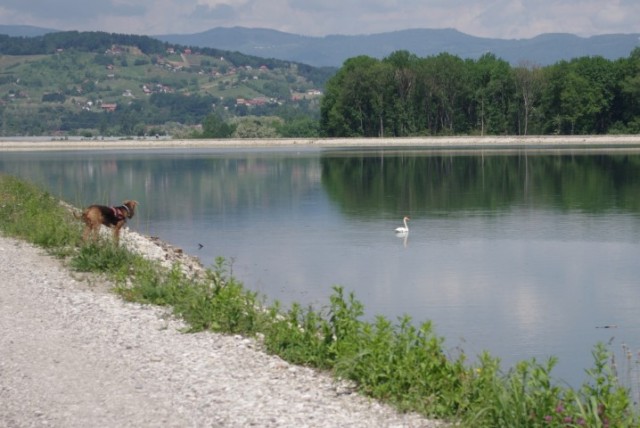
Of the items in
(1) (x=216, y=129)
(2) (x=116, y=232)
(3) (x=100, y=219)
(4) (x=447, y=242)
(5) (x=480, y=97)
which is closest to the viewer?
(3) (x=100, y=219)

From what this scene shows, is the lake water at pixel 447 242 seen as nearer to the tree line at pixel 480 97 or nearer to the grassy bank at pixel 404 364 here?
the grassy bank at pixel 404 364

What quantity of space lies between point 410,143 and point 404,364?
10415cm

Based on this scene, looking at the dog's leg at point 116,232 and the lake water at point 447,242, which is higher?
the dog's leg at point 116,232

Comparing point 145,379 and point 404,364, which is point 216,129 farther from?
point 404,364

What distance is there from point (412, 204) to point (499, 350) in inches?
1032

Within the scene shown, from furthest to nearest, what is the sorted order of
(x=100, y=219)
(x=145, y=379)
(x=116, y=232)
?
(x=116, y=232)
(x=100, y=219)
(x=145, y=379)

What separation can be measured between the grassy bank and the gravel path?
0.81 ft

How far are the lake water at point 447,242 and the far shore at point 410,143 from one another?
1656 inches

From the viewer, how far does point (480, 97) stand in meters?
114

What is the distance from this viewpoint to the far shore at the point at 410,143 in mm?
103125

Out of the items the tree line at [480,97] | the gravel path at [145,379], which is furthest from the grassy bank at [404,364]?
the tree line at [480,97]

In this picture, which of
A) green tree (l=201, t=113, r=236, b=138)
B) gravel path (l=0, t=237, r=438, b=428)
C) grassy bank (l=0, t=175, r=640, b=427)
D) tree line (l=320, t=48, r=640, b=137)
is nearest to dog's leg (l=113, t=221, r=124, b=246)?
grassy bank (l=0, t=175, r=640, b=427)

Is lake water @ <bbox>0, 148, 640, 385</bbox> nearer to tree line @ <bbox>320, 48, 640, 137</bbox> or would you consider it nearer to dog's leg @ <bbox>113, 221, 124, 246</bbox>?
dog's leg @ <bbox>113, 221, 124, 246</bbox>

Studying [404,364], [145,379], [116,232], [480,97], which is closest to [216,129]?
[480,97]
